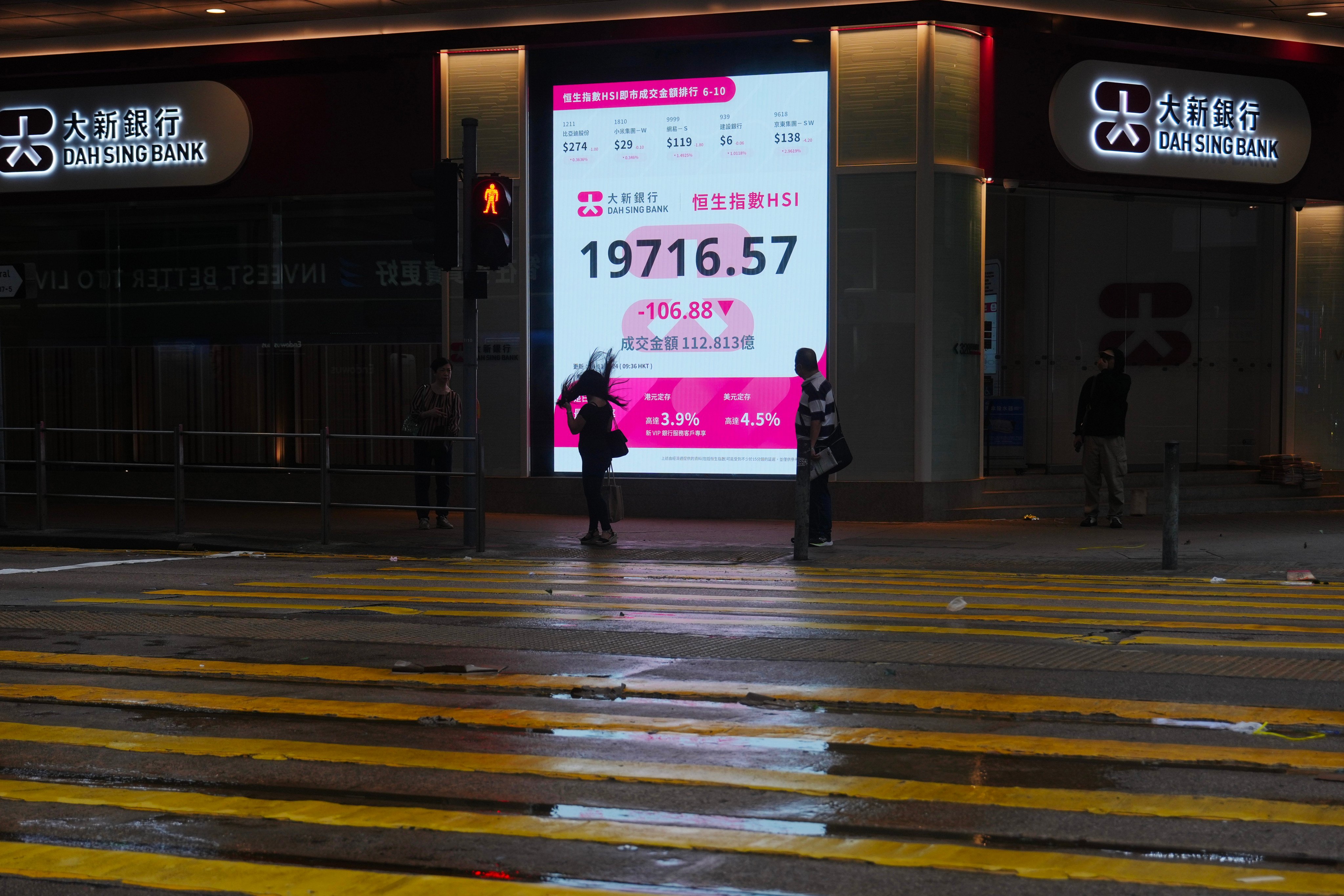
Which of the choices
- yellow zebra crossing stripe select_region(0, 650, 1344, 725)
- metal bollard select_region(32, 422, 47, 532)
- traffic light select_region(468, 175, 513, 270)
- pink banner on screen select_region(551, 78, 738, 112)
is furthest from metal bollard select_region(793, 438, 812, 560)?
metal bollard select_region(32, 422, 47, 532)

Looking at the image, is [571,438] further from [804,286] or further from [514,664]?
[514,664]

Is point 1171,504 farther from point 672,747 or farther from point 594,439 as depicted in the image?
point 672,747

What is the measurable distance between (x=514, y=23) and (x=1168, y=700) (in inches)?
548

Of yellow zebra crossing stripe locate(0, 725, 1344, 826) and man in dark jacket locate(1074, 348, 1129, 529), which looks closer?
yellow zebra crossing stripe locate(0, 725, 1344, 826)

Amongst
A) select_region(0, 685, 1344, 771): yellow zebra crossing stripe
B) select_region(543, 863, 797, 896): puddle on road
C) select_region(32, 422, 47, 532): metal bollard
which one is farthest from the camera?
select_region(32, 422, 47, 532): metal bollard

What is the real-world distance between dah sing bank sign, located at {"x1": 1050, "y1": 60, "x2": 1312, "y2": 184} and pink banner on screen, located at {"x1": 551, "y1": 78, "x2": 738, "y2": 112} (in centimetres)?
419

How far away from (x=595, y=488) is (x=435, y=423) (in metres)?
2.90

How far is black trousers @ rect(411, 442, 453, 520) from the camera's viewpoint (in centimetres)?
1627

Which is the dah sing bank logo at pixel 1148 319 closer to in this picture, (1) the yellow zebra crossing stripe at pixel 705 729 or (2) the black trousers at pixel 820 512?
(2) the black trousers at pixel 820 512

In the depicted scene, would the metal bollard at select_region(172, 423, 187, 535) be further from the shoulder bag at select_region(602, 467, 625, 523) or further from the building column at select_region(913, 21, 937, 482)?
the building column at select_region(913, 21, 937, 482)

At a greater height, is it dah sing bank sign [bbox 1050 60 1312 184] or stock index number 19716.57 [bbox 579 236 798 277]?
dah sing bank sign [bbox 1050 60 1312 184]

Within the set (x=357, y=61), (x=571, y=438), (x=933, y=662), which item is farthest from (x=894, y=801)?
(x=357, y=61)

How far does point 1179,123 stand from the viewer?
18.7 m

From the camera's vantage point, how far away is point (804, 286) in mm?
17438
